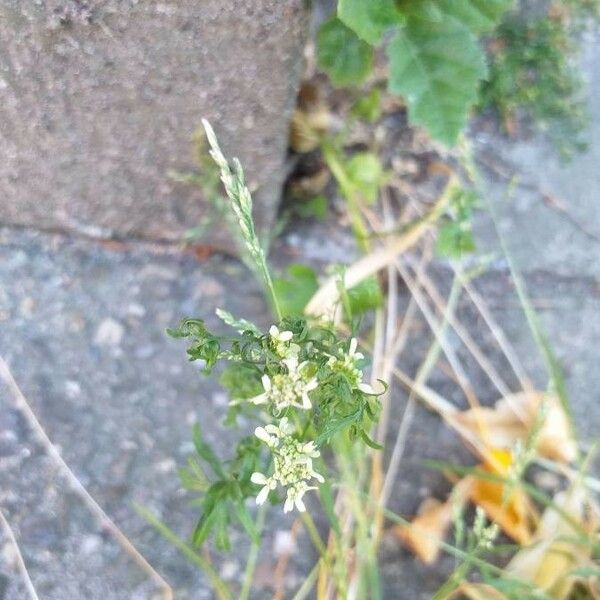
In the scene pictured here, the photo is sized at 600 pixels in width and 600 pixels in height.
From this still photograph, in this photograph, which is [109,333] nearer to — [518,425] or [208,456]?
[208,456]

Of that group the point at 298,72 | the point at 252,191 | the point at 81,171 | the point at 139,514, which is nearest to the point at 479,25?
the point at 298,72

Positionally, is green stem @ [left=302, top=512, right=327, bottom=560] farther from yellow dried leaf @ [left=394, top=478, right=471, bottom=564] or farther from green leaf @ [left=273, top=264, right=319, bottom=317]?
green leaf @ [left=273, top=264, right=319, bottom=317]

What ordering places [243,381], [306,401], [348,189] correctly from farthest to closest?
[348,189] → [243,381] → [306,401]

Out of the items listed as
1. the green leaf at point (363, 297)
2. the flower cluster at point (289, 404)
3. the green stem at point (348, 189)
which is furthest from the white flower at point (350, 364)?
the green stem at point (348, 189)

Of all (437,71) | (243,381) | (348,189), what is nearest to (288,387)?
(243,381)

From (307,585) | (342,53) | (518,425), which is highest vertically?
(342,53)

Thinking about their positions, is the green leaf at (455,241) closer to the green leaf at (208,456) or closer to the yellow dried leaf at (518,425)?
the yellow dried leaf at (518,425)

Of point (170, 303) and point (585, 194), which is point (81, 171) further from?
point (585, 194)
